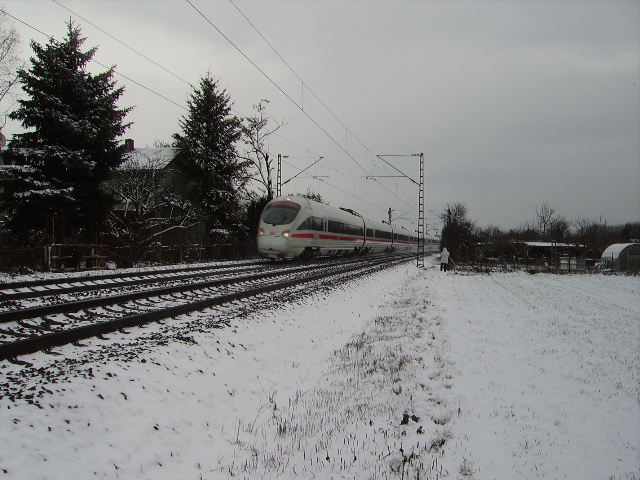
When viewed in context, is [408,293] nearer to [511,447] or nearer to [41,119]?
[511,447]

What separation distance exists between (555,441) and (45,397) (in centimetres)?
458

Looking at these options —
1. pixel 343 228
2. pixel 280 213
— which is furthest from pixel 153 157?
pixel 280 213

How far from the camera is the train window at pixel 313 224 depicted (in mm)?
21641

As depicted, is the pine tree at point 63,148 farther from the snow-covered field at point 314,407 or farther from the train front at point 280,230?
the snow-covered field at point 314,407

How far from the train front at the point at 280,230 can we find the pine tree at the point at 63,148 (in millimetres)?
7697

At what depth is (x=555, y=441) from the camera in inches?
160

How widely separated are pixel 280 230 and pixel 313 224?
8.52 ft

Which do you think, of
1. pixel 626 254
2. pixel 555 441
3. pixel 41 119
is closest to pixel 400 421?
pixel 555 441

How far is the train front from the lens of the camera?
20797mm

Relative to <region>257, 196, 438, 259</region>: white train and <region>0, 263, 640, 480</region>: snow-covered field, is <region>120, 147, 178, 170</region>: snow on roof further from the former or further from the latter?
<region>0, 263, 640, 480</region>: snow-covered field

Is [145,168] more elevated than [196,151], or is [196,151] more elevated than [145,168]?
A: [196,151]

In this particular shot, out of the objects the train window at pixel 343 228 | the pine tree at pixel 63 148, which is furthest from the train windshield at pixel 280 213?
the pine tree at pixel 63 148

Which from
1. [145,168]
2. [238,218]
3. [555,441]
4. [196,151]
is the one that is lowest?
[555,441]

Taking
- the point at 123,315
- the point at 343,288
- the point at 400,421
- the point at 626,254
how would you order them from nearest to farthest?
the point at 400,421, the point at 123,315, the point at 343,288, the point at 626,254
